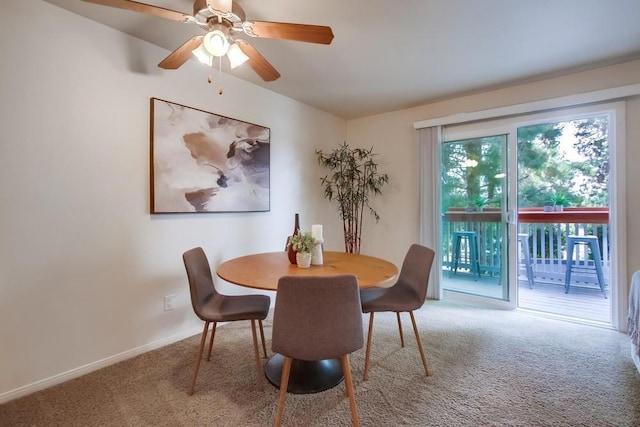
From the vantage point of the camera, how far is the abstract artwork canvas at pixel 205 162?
2.27 m

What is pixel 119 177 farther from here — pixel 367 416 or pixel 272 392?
pixel 367 416

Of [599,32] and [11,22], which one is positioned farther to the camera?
[599,32]

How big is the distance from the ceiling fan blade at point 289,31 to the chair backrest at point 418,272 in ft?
4.89

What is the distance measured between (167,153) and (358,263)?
67.2 inches

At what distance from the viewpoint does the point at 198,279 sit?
73.1 inches

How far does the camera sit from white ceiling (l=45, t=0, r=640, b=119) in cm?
184

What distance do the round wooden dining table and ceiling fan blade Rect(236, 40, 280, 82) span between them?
4.36ft

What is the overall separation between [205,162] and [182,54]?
916mm

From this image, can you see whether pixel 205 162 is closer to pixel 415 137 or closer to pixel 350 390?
pixel 350 390

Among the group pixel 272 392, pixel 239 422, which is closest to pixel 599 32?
pixel 272 392

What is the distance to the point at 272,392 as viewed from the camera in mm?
1731

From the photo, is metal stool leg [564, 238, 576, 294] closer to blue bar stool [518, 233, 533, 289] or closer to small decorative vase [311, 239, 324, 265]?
blue bar stool [518, 233, 533, 289]

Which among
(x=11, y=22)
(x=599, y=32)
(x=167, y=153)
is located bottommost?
(x=167, y=153)

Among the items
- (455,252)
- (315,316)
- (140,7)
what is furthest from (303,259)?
(455,252)
